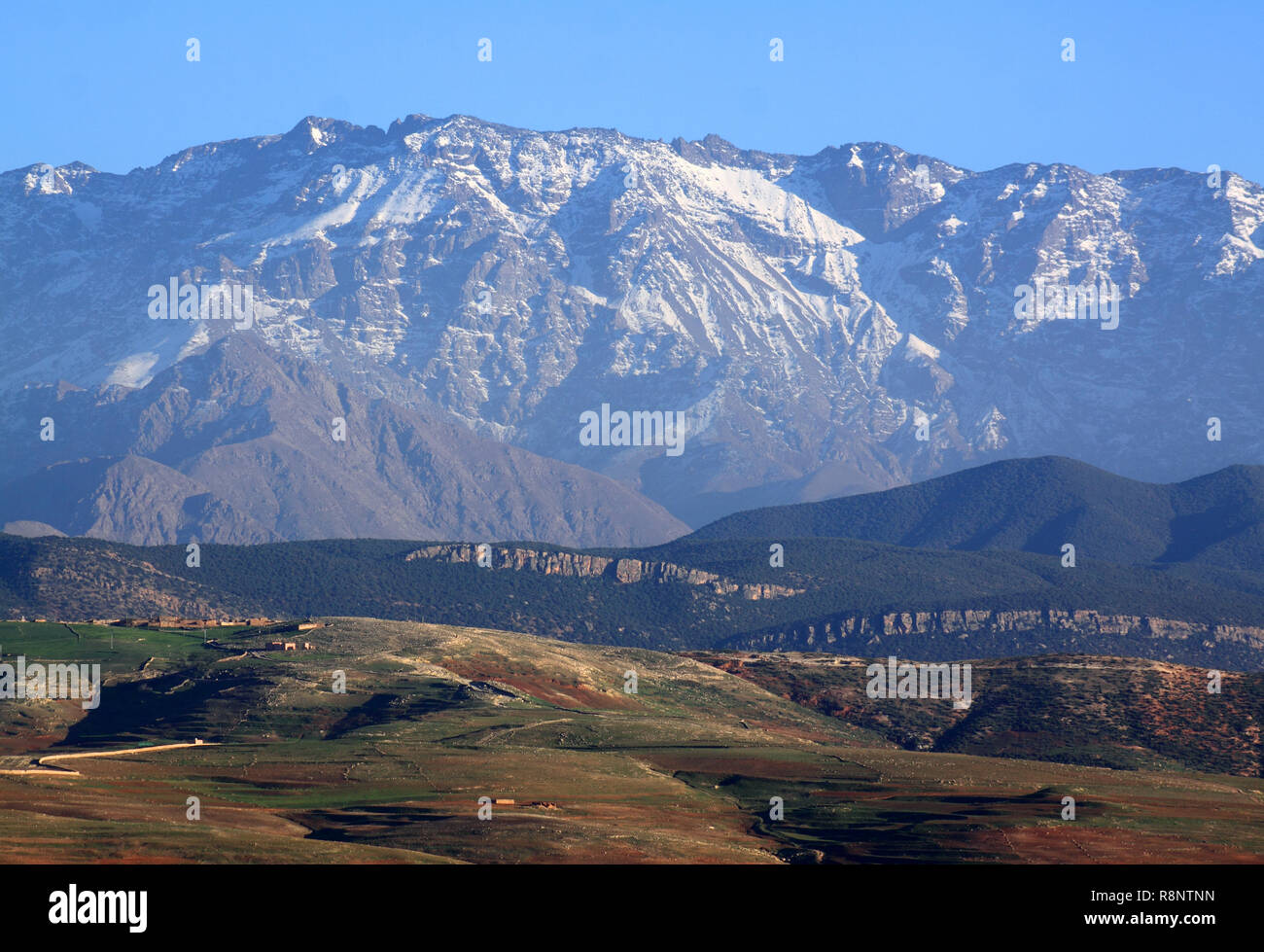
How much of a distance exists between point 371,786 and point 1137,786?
69.7 meters

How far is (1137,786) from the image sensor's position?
182500mm

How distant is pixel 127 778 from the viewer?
530ft

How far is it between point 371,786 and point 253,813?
64.0ft

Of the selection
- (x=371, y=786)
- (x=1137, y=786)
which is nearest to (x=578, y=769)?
(x=371, y=786)
